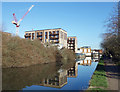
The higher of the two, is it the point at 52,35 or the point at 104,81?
the point at 52,35

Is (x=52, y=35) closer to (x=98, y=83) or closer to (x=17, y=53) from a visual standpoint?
(x=17, y=53)

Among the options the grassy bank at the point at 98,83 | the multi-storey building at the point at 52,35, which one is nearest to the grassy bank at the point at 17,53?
the grassy bank at the point at 98,83

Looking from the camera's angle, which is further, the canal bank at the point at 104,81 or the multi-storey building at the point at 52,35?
the multi-storey building at the point at 52,35

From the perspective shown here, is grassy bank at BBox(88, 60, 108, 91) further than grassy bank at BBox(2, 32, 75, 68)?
No

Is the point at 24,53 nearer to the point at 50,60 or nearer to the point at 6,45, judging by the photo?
the point at 6,45

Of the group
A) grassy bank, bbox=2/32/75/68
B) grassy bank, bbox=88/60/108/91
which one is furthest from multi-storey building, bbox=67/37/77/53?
grassy bank, bbox=88/60/108/91

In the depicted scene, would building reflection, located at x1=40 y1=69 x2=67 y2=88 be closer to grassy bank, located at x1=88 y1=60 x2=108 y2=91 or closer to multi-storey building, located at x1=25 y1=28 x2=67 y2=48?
grassy bank, located at x1=88 y1=60 x2=108 y2=91

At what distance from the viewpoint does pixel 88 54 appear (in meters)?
91.4

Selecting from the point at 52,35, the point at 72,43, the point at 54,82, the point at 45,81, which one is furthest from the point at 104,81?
the point at 72,43

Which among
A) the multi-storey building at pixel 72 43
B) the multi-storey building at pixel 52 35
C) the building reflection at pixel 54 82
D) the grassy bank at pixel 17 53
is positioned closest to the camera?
the building reflection at pixel 54 82

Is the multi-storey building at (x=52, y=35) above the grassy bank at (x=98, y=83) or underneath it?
above

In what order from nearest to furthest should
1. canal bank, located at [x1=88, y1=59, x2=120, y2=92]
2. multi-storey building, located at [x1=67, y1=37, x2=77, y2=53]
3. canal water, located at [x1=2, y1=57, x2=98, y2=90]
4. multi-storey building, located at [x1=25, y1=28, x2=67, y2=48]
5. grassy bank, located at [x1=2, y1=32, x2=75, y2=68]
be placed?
1. canal bank, located at [x1=88, y1=59, x2=120, y2=92]
2. canal water, located at [x1=2, y1=57, x2=98, y2=90]
3. grassy bank, located at [x1=2, y1=32, x2=75, y2=68]
4. multi-storey building, located at [x1=25, y1=28, x2=67, y2=48]
5. multi-storey building, located at [x1=67, y1=37, x2=77, y2=53]

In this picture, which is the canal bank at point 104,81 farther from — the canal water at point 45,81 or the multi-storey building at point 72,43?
the multi-storey building at point 72,43

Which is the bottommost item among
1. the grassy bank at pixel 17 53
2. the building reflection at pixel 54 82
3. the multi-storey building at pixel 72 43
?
the building reflection at pixel 54 82
